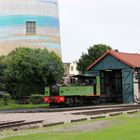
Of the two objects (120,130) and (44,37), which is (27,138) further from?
(44,37)

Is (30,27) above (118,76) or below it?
above

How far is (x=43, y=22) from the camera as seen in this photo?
6378 centimetres

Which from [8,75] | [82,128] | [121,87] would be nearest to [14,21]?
[8,75]

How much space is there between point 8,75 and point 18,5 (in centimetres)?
1425

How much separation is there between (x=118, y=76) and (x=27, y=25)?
48.7ft

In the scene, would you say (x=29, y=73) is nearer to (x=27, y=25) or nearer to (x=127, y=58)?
(x=127, y=58)

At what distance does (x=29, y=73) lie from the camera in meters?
51.5

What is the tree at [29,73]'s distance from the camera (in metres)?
51.6

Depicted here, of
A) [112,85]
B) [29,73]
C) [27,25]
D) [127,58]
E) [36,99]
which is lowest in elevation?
[36,99]

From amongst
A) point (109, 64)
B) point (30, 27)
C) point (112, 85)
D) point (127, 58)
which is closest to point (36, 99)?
point (109, 64)

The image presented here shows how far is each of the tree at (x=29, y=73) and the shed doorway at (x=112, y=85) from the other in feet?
15.1

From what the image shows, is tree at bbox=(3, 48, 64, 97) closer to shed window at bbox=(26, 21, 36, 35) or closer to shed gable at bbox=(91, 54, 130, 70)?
shed gable at bbox=(91, 54, 130, 70)

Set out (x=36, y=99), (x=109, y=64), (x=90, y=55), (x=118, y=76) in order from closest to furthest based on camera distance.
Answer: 1. (x=36, y=99)
2. (x=109, y=64)
3. (x=118, y=76)
4. (x=90, y=55)

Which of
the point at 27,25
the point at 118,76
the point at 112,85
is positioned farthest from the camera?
the point at 27,25
